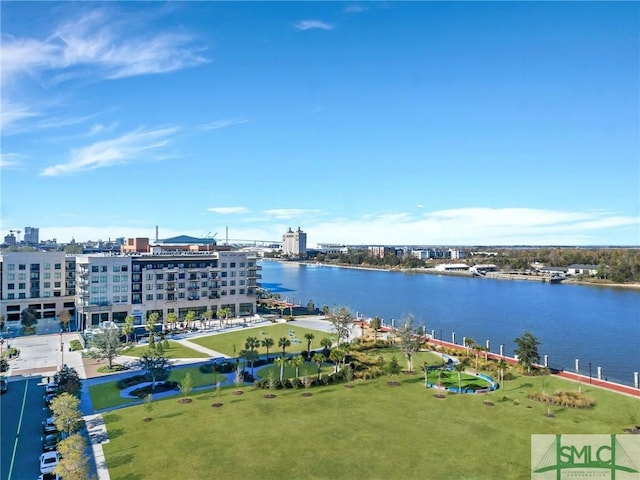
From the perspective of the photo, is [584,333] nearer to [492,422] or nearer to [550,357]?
[550,357]

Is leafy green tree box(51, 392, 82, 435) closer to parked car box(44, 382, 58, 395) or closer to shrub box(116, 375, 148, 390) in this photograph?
parked car box(44, 382, 58, 395)

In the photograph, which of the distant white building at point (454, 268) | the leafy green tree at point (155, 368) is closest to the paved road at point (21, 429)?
the leafy green tree at point (155, 368)

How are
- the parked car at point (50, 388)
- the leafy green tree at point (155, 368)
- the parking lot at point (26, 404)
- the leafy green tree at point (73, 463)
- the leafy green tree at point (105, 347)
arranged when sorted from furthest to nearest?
the leafy green tree at point (105, 347) → the leafy green tree at point (155, 368) → the parked car at point (50, 388) → the parking lot at point (26, 404) → the leafy green tree at point (73, 463)

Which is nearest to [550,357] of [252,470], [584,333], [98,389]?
[584,333]

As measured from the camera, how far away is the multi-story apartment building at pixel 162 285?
55.1 m

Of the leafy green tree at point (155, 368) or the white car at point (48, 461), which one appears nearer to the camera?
the white car at point (48, 461)

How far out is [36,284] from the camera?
5856 cm

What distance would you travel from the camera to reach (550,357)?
148 ft

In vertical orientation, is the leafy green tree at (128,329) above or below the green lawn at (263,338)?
above

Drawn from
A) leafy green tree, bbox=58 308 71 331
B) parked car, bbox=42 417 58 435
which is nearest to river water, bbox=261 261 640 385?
parked car, bbox=42 417 58 435

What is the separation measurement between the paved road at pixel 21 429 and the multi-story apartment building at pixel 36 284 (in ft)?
95.4

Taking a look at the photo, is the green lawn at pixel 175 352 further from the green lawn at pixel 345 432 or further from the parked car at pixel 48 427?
the parked car at pixel 48 427

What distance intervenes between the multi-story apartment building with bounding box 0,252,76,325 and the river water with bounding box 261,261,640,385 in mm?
41626

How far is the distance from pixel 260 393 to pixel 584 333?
45.2 meters
